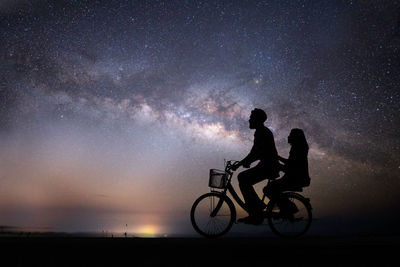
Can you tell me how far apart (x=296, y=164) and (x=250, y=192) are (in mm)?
1257

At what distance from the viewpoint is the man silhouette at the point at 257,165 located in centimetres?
727

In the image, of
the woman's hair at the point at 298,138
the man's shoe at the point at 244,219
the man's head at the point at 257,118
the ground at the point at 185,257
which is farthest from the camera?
the man's shoe at the point at 244,219

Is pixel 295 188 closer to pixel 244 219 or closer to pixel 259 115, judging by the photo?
pixel 244 219

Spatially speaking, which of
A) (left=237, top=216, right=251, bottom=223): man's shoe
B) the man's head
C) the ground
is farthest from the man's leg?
the ground

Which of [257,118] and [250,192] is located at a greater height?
[257,118]

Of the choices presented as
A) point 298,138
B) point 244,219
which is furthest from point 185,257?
point 298,138

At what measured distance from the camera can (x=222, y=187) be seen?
7914 mm

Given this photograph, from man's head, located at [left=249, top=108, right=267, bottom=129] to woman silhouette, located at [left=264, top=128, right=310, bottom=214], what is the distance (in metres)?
0.71

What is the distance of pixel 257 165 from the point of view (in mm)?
7418

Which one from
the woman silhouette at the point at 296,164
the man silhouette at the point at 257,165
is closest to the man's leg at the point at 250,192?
the man silhouette at the point at 257,165

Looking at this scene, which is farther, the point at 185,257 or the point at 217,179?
the point at 217,179

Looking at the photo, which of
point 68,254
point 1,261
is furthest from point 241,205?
point 1,261

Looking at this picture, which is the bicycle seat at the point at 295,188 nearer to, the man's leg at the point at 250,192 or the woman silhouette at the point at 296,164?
the woman silhouette at the point at 296,164

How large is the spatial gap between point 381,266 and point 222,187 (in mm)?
4731
